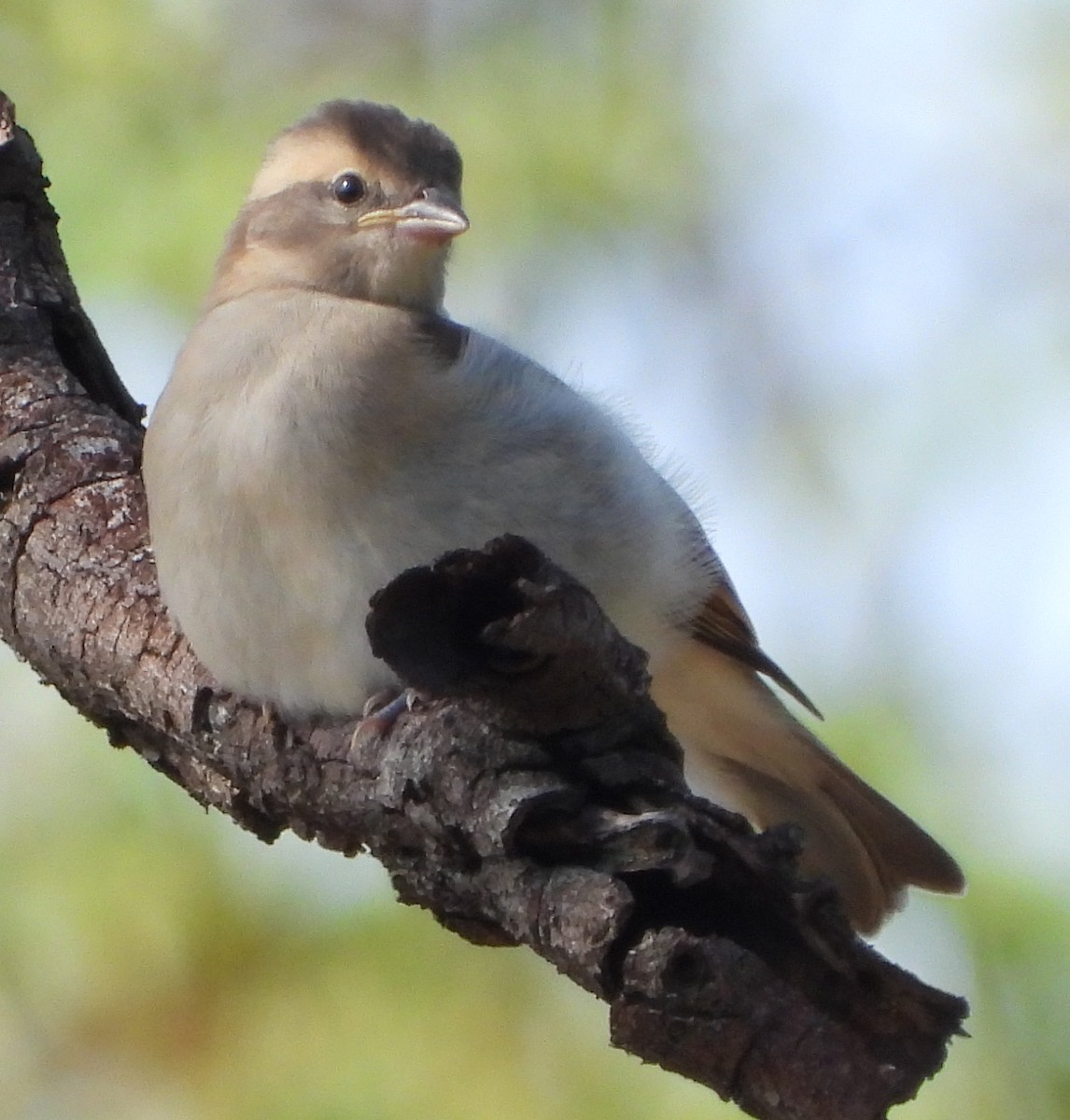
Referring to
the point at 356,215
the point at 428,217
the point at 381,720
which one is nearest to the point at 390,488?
the point at 381,720

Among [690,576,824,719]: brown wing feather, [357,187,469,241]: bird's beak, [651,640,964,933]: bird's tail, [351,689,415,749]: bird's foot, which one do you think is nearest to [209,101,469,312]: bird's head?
[357,187,469,241]: bird's beak

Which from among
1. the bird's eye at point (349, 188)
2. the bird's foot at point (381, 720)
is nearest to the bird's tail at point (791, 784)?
the bird's foot at point (381, 720)

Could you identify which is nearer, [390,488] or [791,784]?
[390,488]

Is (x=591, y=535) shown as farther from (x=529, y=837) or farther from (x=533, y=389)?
(x=529, y=837)

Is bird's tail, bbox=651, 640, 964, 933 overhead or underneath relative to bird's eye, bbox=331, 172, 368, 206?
underneath

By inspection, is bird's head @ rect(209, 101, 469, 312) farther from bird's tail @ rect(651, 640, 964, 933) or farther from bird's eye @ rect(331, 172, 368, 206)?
bird's tail @ rect(651, 640, 964, 933)

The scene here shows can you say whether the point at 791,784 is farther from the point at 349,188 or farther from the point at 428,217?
the point at 349,188

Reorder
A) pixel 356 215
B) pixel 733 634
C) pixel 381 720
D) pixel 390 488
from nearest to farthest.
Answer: pixel 381 720 → pixel 390 488 → pixel 733 634 → pixel 356 215

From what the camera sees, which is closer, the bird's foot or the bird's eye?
the bird's foot

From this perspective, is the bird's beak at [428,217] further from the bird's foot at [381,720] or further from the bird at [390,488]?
the bird's foot at [381,720]
